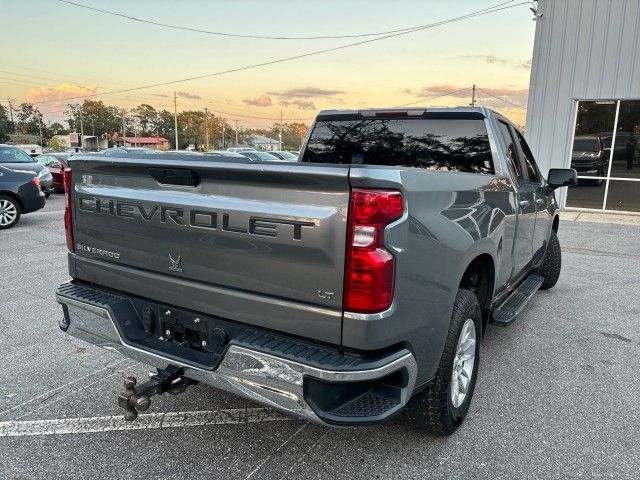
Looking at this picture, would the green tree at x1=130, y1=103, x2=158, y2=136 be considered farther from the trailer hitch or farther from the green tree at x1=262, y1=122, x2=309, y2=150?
A: the trailer hitch

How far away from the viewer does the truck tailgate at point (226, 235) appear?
6.89 ft

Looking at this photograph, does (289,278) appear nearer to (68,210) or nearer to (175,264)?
(175,264)

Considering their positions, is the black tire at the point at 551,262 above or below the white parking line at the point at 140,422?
above

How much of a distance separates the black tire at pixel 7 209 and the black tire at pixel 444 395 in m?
10.00

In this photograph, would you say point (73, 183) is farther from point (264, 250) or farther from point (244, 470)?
point (244, 470)

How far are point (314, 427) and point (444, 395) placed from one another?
82 centimetres

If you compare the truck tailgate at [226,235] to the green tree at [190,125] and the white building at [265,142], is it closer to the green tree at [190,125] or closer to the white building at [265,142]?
the white building at [265,142]

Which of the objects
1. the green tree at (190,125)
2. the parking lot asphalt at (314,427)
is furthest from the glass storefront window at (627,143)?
the green tree at (190,125)

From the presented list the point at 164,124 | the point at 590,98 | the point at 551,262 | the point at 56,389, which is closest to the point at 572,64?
the point at 590,98

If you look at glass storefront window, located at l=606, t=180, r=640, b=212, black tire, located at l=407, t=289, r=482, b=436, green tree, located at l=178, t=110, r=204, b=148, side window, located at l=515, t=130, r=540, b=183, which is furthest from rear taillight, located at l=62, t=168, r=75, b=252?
green tree, located at l=178, t=110, r=204, b=148

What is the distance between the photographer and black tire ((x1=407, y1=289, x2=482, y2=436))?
262 cm

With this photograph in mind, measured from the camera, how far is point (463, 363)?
2998mm

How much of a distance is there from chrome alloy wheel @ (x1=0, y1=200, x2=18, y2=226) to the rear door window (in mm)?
8354

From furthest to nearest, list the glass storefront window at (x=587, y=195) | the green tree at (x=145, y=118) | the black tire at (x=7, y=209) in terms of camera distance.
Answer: the green tree at (x=145, y=118), the glass storefront window at (x=587, y=195), the black tire at (x=7, y=209)
